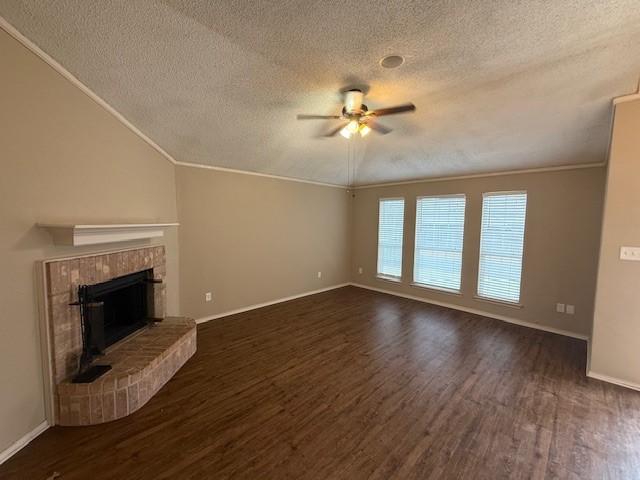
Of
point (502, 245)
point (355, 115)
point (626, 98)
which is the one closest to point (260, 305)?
→ point (355, 115)

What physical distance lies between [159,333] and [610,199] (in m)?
4.81

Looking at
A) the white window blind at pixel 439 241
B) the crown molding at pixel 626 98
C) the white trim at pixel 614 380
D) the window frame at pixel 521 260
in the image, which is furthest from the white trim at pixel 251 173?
the white trim at pixel 614 380

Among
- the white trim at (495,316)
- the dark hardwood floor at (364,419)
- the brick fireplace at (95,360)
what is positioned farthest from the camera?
the white trim at (495,316)

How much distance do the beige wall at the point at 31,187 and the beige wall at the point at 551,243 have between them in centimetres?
511

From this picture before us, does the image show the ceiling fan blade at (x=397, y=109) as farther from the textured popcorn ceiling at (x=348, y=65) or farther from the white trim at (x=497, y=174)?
the white trim at (x=497, y=174)

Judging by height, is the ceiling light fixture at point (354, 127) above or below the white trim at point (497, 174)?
above

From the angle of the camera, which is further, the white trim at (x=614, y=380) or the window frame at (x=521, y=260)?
the window frame at (x=521, y=260)

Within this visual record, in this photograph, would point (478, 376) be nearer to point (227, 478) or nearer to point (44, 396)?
point (227, 478)

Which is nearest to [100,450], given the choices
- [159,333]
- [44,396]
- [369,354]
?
[44,396]

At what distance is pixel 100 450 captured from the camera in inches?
71.0

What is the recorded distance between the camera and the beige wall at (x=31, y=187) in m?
1.62

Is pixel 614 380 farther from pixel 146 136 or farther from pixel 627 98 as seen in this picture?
pixel 146 136

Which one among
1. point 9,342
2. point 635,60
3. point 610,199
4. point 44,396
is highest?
point 635,60

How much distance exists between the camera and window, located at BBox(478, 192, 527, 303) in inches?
166
